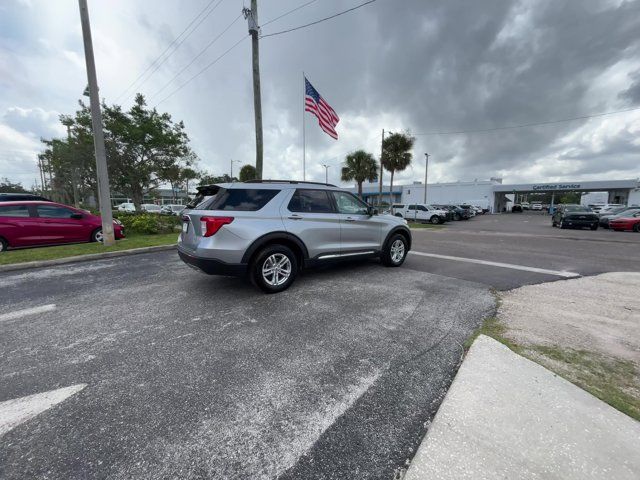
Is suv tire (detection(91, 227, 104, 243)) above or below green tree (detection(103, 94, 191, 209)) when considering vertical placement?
below

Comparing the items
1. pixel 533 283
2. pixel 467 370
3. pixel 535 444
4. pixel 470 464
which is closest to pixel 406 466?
pixel 470 464

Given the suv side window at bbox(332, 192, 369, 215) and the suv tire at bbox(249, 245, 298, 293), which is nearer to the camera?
the suv tire at bbox(249, 245, 298, 293)

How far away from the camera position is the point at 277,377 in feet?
7.95

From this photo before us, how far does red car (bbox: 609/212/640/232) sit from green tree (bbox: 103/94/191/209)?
2960 cm

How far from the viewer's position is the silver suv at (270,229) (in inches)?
160

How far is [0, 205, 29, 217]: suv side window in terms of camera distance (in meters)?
7.66

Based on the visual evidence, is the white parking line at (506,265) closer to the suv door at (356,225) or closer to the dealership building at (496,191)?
the suv door at (356,225)

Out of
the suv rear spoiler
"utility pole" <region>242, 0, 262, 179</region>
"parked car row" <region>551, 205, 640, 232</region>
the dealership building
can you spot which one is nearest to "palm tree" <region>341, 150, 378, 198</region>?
"parked car row" <region>551, 205, 640, 232</region>

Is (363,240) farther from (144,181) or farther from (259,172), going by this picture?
(144,181)

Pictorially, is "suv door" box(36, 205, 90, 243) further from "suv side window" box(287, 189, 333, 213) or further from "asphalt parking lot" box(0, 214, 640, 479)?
"suv side window" box(287, 189, 333, 213)

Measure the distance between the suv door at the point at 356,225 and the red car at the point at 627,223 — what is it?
Answer: 20743 millimetres

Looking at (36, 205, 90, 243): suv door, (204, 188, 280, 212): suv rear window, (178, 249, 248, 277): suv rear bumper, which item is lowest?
(178, 249, 248, 277): suv rear bumper

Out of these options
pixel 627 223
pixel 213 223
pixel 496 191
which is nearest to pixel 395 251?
pixel 213 223

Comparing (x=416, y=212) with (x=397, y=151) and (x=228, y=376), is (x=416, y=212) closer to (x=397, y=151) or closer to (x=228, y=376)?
(x=397, y=151)
